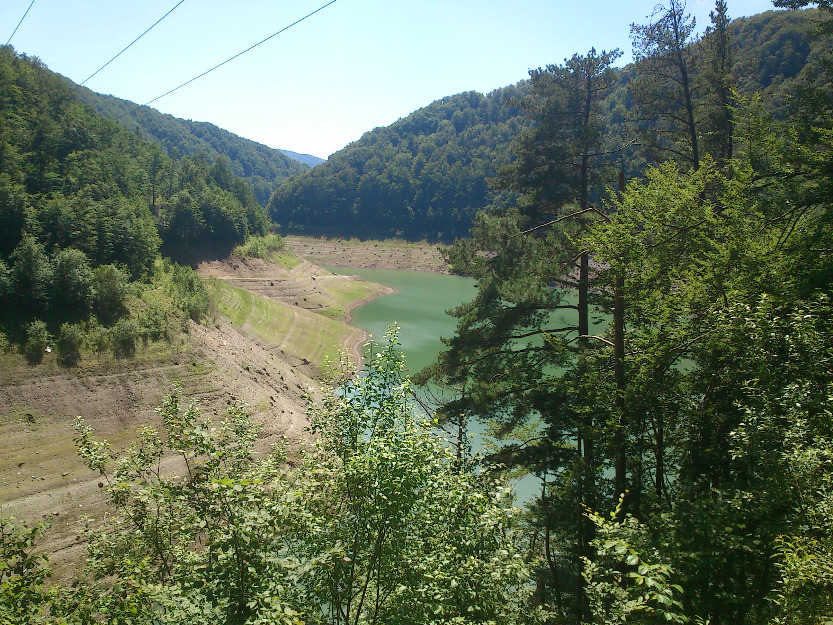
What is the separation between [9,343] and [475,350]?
1838cm

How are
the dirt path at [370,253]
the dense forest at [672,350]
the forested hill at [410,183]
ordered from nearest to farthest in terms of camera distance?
1. the dense forest at [672,350]
2. the dirt path at [370,253]
3. the forested hill at [410,183]

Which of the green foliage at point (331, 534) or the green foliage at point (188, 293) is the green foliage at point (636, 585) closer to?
the green foliage at point (331, 534)

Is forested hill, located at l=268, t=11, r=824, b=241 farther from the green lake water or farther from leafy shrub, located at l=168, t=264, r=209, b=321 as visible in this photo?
leafy shrub, located at l=168, t=264, r=209, b=321

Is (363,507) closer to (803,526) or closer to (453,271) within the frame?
(803,526)

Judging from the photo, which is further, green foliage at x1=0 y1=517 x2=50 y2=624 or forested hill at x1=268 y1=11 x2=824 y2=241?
forested hill at x1=268 y1=11 x2=824 y2=241

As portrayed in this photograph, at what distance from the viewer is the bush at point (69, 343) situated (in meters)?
20.3

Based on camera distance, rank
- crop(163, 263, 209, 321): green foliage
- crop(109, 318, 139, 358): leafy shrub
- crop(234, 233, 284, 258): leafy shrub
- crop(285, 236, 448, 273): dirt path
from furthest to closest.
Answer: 1. crop(285, 236, 448, 273): dirt path
2. crop(234, 233, 284, 258): leafy shrub
3. crop(163, 263, 209, 321): green foliage
4. crop(109, 318, 139, 358): leafy shrub

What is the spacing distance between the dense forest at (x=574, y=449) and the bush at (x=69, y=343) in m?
10.1

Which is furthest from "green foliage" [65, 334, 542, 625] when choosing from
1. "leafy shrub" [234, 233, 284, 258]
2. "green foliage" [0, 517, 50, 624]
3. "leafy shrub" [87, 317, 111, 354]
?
"leafy shrub" [234, 233, 284, 258]

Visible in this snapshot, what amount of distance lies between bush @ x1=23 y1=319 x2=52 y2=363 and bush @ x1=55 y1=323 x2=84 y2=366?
1.63ft

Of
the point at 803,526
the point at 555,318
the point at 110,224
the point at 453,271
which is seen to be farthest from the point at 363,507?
the point at 555,318

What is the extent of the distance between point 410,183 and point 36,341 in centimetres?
11340

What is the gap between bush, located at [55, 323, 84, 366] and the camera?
20.3m

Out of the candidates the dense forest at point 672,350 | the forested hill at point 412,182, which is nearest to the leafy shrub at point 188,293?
the dense forest at point 672,350
